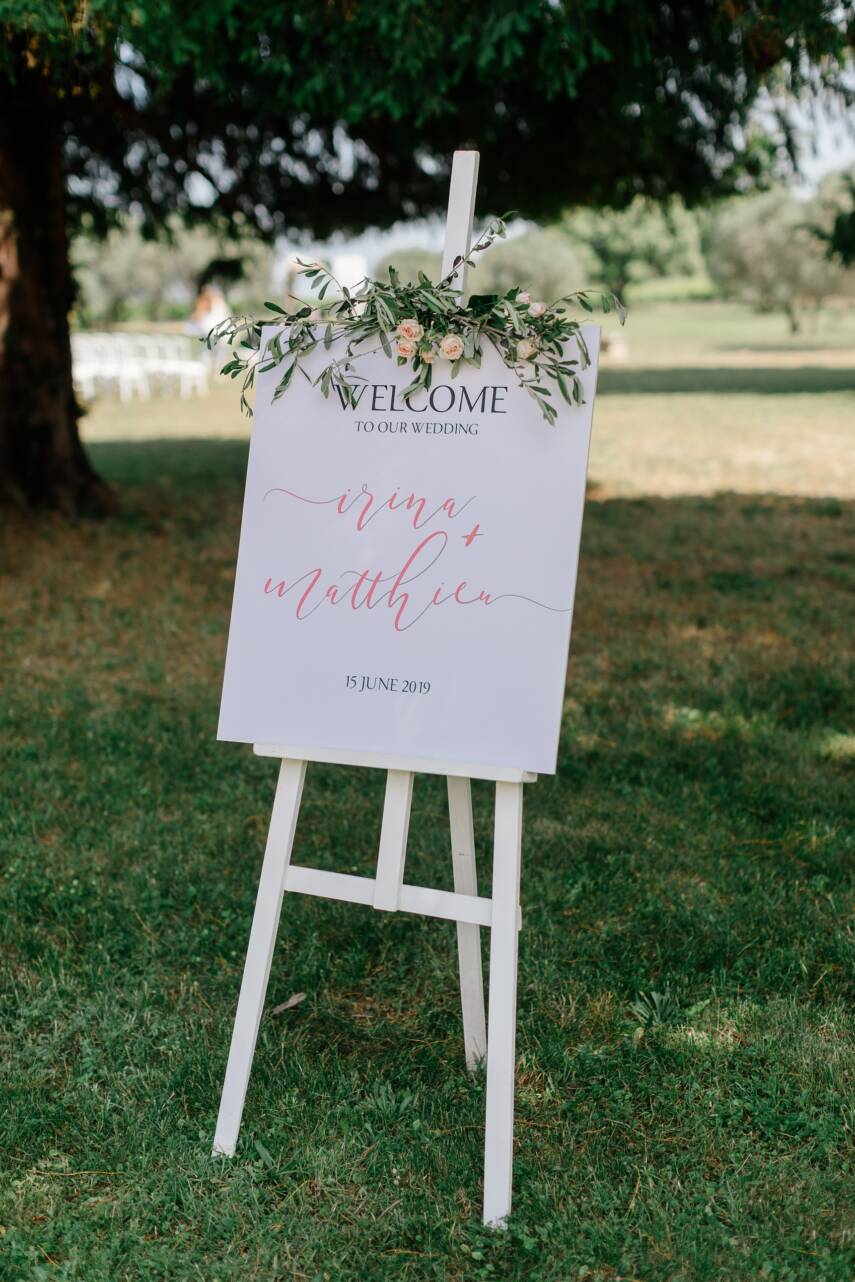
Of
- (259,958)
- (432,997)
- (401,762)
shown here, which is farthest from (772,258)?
(259,958)

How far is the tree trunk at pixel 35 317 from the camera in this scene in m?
8.59

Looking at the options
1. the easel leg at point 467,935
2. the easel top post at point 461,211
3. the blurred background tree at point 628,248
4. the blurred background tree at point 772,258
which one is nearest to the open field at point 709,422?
the blurred background tree at point 772,258

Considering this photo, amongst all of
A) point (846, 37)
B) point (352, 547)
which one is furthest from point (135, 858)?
point (846, 37)

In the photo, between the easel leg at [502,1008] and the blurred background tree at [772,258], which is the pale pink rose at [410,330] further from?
the blurred background tree at [772,258]

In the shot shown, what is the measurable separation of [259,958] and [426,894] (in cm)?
40

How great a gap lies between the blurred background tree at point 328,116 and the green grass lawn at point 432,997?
3054 mm

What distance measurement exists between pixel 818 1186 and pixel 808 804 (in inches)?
77.2

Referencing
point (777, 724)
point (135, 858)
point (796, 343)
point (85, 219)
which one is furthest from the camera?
point (796, 343)

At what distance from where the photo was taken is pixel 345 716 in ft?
8.39

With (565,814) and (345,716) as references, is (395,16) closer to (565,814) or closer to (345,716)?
(565,814)

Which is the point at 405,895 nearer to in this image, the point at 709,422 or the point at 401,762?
the point at 401,762

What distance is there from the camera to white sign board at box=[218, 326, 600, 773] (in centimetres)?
241

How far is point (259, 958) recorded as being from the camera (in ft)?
8.59

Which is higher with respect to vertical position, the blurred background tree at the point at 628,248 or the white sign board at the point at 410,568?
the white sign board at the point at 410,568
